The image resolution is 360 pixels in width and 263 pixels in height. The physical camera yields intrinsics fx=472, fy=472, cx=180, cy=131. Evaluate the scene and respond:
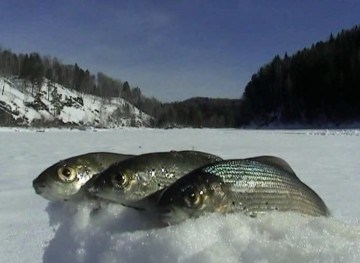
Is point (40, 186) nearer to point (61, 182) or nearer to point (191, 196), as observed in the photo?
point (61, 182)

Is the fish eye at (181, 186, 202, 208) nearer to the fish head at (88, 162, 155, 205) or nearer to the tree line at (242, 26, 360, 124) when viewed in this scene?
the fish head at (88, 162, 155, 205)

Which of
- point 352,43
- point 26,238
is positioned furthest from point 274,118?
point 26,238

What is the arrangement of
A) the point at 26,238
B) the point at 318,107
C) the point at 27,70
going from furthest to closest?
the point at 27,70 < the point at 318,107 < the point at 26,238

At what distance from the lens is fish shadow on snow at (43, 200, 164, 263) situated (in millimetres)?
1717

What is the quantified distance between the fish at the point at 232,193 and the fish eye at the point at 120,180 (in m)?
0.11

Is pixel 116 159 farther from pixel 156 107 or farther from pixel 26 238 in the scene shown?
pixel 156 107

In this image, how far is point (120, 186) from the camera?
1819 mm

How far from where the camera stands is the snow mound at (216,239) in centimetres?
143

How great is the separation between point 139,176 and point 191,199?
37 centimetres

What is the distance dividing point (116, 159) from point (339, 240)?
1.09 m

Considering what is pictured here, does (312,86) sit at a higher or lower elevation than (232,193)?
higher

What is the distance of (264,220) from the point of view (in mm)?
1605

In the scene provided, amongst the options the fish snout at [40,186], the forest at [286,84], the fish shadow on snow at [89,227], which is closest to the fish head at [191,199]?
the fish shadow on snow at [89,227]

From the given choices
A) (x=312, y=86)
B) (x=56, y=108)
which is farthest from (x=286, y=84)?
(x=56, y=108)
